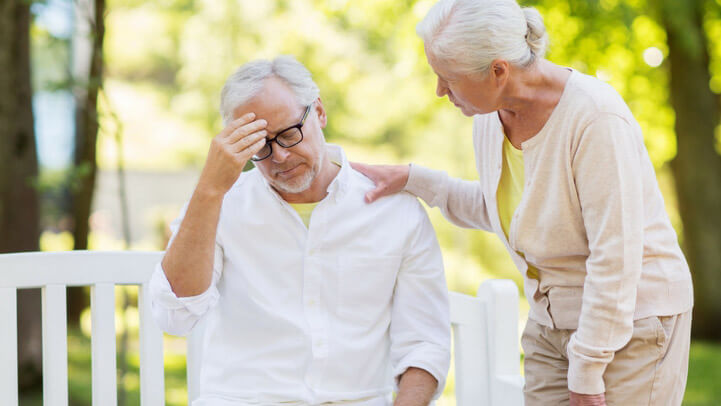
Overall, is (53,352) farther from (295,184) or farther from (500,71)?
(500,71)

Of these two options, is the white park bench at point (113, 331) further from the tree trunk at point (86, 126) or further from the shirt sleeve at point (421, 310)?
the tree trunk at point (86, 126)

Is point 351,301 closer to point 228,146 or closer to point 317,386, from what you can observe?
point 317,386

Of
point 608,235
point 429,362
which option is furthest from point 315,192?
point 608,235

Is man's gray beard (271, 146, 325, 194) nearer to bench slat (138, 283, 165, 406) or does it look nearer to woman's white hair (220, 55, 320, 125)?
woman's white hair (220, 55, 320, 125)

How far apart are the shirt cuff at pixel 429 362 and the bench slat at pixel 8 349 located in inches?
47.2

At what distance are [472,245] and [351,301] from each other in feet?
26.0

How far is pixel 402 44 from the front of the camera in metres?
8.09

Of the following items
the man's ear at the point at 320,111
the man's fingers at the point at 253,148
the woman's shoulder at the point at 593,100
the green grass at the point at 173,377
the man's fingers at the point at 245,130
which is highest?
the woman's shoulder at the point at 593,100

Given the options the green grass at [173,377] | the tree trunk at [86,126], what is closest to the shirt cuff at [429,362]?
the tree trunk at [86,126]

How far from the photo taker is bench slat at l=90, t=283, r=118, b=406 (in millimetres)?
A: 2578

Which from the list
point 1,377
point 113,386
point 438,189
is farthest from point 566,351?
point 1,377

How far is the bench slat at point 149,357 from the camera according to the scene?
2.61 m

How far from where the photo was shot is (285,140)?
2342 mm

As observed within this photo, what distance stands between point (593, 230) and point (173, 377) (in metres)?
5.21
